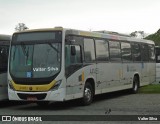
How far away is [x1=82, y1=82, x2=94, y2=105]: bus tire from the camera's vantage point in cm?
1832

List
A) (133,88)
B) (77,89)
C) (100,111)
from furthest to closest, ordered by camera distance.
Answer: (133,88), (77,89), (100,111)

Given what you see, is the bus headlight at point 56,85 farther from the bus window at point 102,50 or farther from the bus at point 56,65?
the bus window at point 102,50

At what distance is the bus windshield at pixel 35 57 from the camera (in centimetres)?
1691

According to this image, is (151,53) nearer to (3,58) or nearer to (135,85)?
(135,85)

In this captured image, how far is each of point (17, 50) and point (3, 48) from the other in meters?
1.00

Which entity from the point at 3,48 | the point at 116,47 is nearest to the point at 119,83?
the point at 116,47

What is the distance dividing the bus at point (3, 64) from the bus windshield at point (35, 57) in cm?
74

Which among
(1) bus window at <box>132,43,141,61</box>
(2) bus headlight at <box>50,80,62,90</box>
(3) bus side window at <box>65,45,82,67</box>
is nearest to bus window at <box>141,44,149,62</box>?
(1) bus window at <box>132,43,141,61</box>

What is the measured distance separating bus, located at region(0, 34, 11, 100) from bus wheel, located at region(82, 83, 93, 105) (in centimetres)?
300

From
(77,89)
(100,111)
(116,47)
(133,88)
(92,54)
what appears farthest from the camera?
(133,88)

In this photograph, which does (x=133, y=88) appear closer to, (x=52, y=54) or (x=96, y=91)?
(x=96, y=91)

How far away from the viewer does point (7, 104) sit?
2002 cm

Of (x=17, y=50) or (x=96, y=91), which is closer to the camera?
(x=17, y=50)

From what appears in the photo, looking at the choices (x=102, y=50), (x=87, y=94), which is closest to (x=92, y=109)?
(x=87, y=94)
